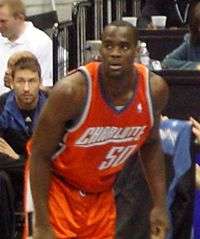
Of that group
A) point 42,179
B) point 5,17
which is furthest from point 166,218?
point 5,17

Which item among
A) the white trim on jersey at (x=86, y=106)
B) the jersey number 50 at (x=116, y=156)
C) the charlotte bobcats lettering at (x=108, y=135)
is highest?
the white trim on jersey at (x=86, y=106)

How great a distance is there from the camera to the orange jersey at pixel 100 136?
3.59 meters

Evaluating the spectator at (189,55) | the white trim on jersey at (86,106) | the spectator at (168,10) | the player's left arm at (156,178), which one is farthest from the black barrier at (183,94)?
the spectator at (168,10)

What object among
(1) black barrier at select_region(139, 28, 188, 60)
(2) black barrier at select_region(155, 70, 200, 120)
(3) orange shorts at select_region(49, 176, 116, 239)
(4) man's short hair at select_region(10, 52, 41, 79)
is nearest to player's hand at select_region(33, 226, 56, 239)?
(3) orange shorts at select_region(49, 176, 116, 239)

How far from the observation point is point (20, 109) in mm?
5754

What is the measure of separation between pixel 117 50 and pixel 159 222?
0.87 m

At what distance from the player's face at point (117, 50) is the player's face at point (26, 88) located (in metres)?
2.11

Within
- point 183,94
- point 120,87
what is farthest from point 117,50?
point 183,94

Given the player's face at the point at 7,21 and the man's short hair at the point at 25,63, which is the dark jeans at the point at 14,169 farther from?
the player's face at the point at 7,21

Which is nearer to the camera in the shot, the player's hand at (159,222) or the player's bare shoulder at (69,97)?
the player's bare shoulder at (69,97)

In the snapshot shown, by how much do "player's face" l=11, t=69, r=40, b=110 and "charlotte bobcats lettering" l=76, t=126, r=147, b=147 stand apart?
6.82 ft

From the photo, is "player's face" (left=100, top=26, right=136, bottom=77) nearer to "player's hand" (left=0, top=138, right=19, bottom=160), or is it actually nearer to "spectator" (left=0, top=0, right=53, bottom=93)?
"player's hand" (left=0, top=138, right=19, bottom=160)

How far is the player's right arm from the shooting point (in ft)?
11.5

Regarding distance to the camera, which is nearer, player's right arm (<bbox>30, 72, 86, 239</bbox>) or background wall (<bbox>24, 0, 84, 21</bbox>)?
player's right arm (<bbox>30, 72, 86, 239</bbox>)
